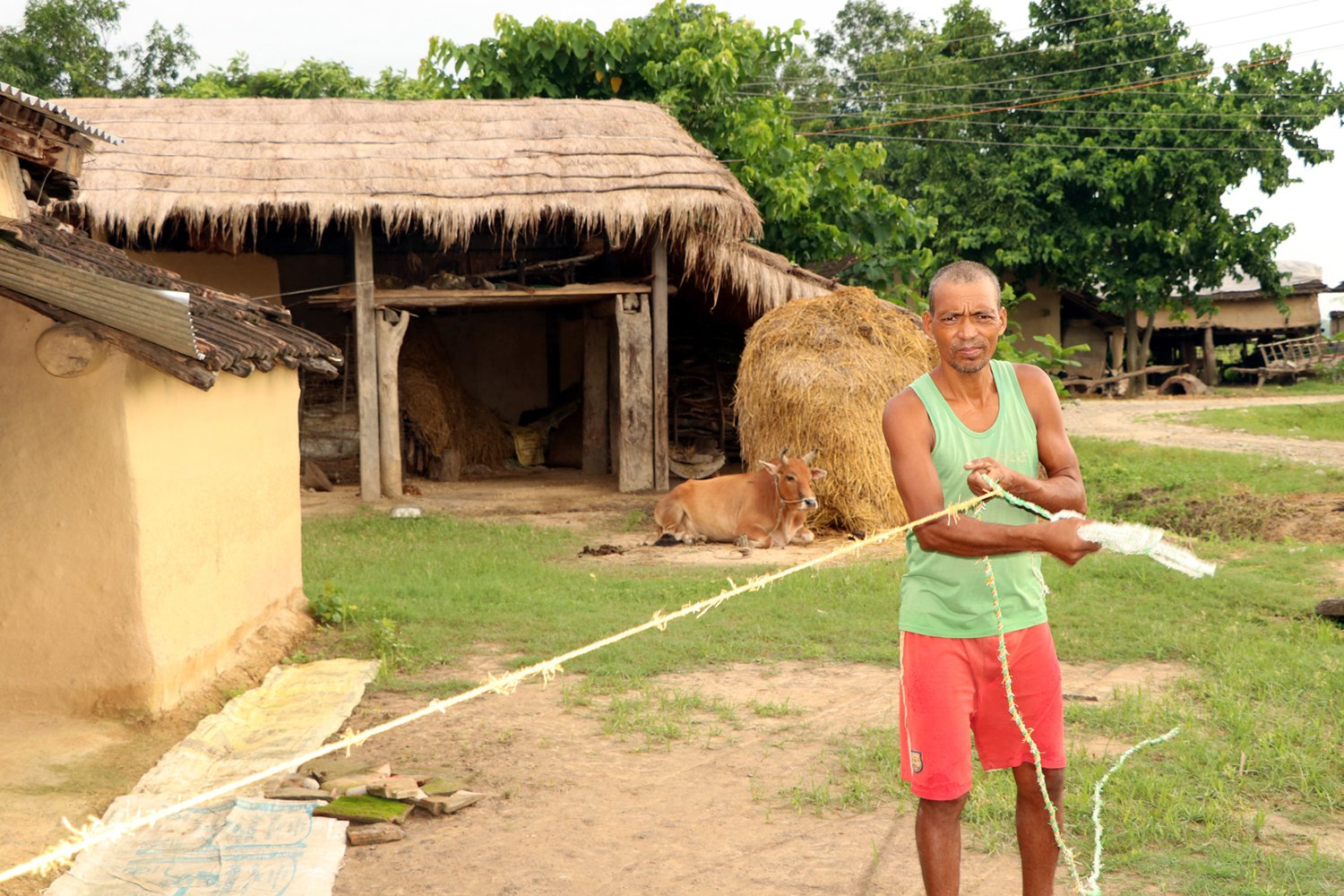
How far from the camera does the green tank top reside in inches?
124

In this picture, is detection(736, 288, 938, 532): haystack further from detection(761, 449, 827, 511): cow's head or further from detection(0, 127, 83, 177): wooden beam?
detection(0, 127, 83, 177): wooden beam

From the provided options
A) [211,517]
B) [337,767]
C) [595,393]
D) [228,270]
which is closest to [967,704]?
[337,767]

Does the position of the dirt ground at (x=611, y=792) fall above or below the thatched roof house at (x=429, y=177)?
below

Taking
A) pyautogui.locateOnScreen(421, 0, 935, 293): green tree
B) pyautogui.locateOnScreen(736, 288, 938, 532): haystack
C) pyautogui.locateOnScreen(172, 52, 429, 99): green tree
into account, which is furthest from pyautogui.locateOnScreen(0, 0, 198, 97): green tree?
pyautogui.locateOnScreen(736, 288, 938, 532): haystack

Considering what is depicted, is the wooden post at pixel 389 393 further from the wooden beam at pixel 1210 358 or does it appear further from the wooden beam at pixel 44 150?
the wooden beam at pixel 1210 358

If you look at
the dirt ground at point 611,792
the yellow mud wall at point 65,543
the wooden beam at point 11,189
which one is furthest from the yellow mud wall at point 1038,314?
the yellow mud wall at point 65,543

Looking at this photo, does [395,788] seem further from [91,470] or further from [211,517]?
[211,517]

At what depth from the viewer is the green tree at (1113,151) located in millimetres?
26305

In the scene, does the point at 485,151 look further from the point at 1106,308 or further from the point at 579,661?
the point at 1106,308

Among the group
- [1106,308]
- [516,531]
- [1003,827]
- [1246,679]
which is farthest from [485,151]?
[1106,308]

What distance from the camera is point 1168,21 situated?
27359 mm

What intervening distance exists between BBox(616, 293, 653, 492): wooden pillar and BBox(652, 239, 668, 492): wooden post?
0.06 metres

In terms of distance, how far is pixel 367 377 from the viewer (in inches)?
525

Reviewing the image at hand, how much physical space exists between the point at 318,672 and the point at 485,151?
8.10 m
